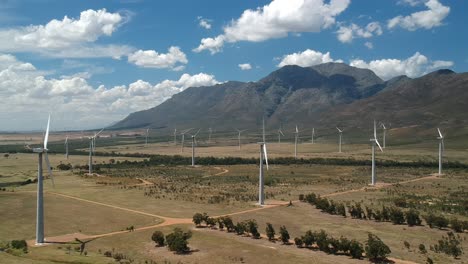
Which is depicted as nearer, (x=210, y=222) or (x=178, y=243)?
(x=178, y=243)

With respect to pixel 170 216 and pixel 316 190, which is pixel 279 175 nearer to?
pixel 316 190

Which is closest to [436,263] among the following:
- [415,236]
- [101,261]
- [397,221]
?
[415,236]

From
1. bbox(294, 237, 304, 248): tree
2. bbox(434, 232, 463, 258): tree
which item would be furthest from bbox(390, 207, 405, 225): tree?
bbox(294, 237, 304, 248): tree

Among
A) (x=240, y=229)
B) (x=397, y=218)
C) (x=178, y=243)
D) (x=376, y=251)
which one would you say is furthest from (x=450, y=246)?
(x=178, y=243)

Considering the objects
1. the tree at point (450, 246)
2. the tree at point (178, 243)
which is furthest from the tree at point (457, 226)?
the tree at point (178, 243)

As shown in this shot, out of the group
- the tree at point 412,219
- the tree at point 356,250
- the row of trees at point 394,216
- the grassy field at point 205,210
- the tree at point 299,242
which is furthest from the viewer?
the tree at point 412,219

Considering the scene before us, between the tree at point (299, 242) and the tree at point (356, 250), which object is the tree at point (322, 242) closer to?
the tree at point (299, 242)

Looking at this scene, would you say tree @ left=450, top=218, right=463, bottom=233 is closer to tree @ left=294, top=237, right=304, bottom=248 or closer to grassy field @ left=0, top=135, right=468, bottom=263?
grassy field @ left=0, top=135, right=468, bottom=263

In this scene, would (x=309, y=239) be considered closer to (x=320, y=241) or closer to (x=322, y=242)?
(x=320, y=241)
